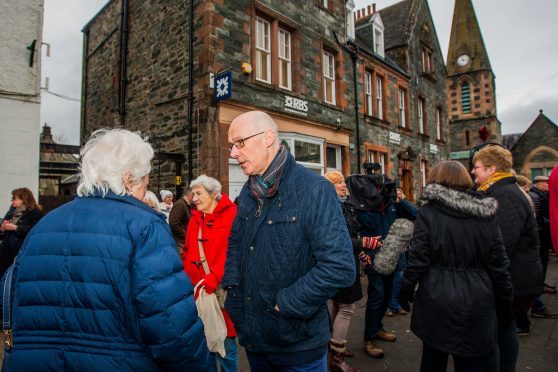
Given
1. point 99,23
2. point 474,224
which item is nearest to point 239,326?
point 474,224

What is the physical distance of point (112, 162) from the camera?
1.63 m

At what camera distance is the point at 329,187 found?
1848 millimetres

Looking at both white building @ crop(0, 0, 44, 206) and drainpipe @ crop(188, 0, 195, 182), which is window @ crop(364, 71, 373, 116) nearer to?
drainpipe @ crop(188, 0, 195, 182)

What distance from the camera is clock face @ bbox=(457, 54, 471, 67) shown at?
3712 cm

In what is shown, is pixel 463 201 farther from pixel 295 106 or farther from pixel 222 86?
pixel 295 106

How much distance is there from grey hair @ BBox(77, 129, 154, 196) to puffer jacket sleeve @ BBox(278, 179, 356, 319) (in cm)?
86

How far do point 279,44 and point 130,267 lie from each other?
35.3 ft

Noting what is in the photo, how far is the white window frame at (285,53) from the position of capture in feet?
36.4

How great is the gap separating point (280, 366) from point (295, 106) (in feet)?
32.4

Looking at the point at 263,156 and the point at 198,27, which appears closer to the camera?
the point at 263,156

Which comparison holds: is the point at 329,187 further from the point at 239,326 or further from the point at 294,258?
the point at 239,326

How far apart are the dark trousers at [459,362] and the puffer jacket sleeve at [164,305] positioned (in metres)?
1.76

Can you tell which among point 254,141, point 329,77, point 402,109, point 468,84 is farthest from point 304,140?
point 468,84

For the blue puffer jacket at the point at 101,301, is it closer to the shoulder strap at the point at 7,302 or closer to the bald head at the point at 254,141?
the shoulder strap at the point at 7,302
